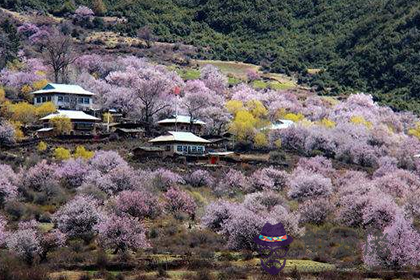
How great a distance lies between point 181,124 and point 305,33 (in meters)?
86.3

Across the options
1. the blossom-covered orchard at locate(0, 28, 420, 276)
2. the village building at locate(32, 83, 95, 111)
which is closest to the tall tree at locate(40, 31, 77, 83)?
the blossom-covered orchard at locate(0, 28, 420, 276)

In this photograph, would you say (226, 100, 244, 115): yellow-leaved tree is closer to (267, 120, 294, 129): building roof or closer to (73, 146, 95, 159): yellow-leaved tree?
(267, 120, 294, 129): building roof

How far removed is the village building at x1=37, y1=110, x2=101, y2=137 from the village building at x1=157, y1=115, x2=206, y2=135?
8.61 meters

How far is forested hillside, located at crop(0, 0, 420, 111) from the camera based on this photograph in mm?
143250

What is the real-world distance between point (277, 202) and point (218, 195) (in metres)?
6.87

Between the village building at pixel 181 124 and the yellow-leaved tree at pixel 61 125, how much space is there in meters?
12.8

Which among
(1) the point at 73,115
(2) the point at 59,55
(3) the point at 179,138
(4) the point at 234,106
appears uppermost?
(2) the point at 59,55

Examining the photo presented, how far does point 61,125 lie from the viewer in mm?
80188

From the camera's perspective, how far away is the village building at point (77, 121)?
269 feet

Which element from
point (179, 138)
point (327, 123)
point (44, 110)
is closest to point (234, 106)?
point (327, 123)

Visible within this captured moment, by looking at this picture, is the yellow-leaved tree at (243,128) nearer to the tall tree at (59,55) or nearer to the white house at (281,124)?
the white house at (281,124)

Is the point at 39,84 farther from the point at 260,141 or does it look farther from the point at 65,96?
the point at 260,141

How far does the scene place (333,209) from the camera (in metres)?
64.2

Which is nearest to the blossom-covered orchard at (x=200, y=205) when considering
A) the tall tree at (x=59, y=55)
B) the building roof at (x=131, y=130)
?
the building roof at (x=131, y=130)
